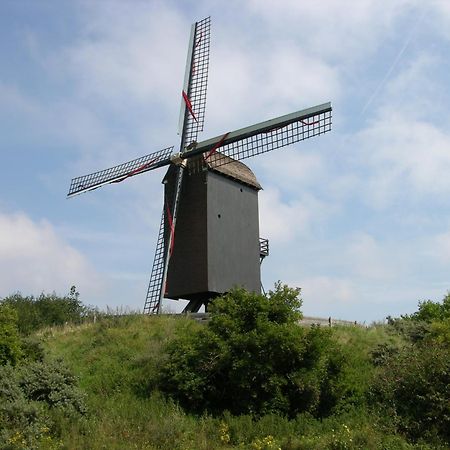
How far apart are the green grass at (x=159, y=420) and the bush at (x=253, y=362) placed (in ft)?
2.38

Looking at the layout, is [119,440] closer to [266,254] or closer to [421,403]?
[421,403]

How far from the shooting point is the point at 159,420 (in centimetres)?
1852

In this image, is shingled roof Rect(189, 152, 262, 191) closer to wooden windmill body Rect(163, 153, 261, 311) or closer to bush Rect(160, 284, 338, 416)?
wooden windmill body Rect(163, 153, 261, 311)

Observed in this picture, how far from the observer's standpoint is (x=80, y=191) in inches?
1372

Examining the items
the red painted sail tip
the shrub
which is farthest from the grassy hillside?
the red painted sail tip

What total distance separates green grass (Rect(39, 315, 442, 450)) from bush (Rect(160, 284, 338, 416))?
2.38ft

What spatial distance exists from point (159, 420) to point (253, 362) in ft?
10.2

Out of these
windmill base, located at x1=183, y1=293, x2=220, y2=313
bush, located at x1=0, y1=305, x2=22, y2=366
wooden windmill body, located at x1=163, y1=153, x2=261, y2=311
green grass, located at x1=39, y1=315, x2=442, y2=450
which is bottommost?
green grass, located at x1=39, y1=315, x2=442, y2=450

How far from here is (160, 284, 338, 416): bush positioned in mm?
19531

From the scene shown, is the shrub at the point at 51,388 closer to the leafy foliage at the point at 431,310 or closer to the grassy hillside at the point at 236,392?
the grassy hillside at the point at 236,392

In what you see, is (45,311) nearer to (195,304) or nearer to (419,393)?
(195,304)

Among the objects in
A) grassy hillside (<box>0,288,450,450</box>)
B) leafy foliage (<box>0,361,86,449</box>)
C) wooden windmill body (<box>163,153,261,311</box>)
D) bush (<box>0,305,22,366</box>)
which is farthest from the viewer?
wooden windmill body (<box>163,153,261,311</box>)

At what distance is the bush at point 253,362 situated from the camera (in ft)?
64.1

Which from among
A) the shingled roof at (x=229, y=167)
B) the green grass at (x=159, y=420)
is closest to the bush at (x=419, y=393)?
the green grass at (x=159, y=420)
